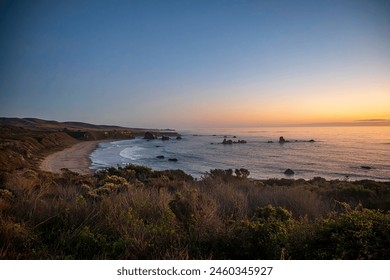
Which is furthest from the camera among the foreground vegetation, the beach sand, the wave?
the wave

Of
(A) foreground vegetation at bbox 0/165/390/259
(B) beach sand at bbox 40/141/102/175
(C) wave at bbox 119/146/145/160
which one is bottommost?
(C) wave at bbox 119/146/145/160

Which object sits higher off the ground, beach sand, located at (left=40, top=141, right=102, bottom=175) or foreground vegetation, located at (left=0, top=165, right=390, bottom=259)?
foreground vegetation, located at (left=0, top=165, right=390, bottom=259)

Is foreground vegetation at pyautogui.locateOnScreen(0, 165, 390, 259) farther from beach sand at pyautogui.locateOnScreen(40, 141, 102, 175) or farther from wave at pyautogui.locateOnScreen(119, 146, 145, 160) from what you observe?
wave at pyautogui.locateOnScreen(119, 146, 145, 160)

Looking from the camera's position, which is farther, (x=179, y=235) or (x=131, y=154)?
(x=131, y=154)

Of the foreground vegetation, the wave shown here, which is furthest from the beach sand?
the foreground vegetation

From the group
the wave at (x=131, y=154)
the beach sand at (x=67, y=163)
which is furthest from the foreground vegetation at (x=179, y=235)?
the wave at (x=131, y=154)

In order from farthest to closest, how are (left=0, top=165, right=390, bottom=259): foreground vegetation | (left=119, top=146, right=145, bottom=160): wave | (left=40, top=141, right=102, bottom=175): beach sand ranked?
(left=119, top=146, right=145, bottom=160): wave
(left=40, top=141, right=102, bottom=175): beach sand
(left=0, top=165, right=390, bottom=259): foreground vegetation

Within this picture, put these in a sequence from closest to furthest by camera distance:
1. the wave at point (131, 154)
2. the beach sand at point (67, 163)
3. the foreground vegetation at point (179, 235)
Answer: the foreground vegetation at point (179, 235) < the beach sand at point (67, 163) < the wave at point (131, 154)

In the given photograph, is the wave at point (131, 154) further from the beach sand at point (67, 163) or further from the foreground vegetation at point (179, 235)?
the foreground vegetation at point (179, 235)

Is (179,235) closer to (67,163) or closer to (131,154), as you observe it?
(67,163)

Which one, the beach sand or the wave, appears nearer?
the beach sand

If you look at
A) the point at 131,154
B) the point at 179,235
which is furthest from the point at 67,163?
the point at 179,235

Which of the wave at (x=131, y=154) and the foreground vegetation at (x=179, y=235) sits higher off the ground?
the foreground vegetation at (x=179, y=235)
